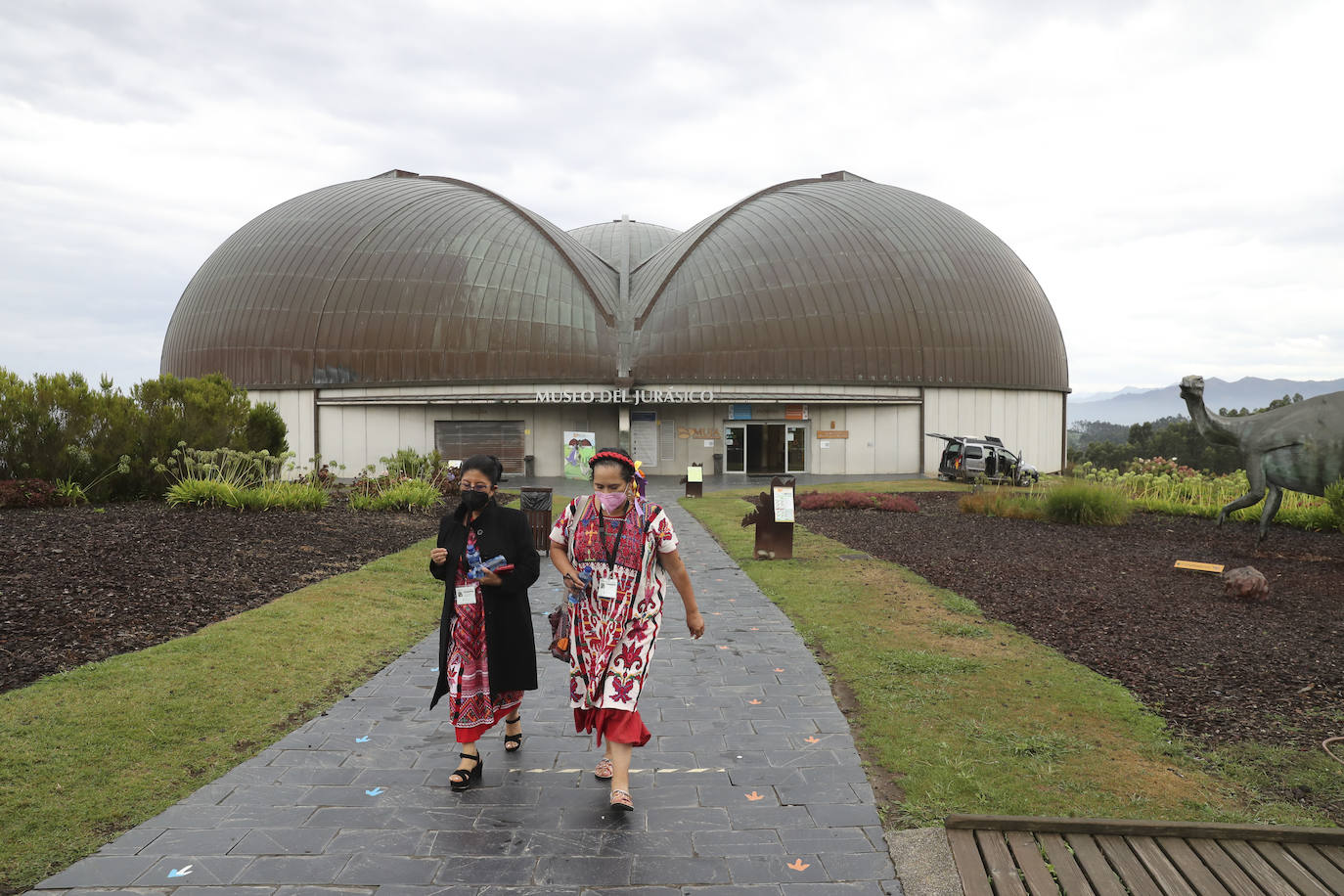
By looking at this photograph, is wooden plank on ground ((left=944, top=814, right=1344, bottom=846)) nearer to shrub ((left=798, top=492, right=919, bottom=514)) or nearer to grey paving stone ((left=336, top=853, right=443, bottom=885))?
grey paving stone ((left=336, top=853, right=443, bottom=885))

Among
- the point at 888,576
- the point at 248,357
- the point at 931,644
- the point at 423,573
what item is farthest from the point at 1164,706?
the point at 248,357

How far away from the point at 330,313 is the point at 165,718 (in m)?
31.5

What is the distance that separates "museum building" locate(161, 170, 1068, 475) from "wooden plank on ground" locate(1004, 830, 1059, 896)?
3024cm

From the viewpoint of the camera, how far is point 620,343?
35750 mm

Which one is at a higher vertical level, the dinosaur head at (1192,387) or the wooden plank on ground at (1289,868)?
the dinosaur head at (1192,387)

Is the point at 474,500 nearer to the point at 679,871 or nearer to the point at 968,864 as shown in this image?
the point at 679,871

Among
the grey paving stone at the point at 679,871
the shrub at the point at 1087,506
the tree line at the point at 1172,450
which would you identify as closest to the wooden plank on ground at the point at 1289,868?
the grey paving stone at the point at 679,871

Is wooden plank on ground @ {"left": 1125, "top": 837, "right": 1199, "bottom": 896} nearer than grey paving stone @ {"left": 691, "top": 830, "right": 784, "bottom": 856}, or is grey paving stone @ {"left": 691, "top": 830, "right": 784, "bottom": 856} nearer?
wooden plank on ground @ {"left": 1125, "top": 837, "right": 1199, "bottom": 896}

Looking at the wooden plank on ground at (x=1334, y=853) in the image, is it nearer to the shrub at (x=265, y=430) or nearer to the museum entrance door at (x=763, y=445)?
the shrub at (x=265, y=430)

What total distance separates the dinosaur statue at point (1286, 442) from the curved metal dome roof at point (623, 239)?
36.3 metres

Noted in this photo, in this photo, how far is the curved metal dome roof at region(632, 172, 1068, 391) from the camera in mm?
34438

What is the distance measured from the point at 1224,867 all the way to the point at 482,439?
1284 inches

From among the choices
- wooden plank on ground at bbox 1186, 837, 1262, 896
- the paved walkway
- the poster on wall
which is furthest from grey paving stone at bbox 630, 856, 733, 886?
the poster on wall

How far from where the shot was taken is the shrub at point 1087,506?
1652cm
